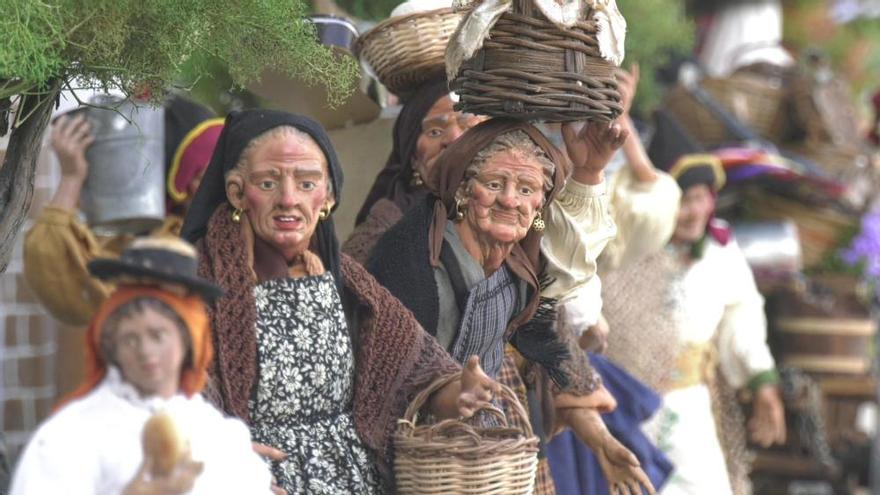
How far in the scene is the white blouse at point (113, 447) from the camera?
2.66 metres

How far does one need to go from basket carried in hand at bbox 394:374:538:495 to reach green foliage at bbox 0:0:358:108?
91cm

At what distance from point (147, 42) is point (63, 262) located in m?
1.78

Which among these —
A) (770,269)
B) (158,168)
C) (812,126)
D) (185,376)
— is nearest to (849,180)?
(812,126)

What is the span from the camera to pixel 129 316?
8.96 ft

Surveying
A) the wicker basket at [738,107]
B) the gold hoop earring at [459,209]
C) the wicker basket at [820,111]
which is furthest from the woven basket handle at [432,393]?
the wicker basket at [820,111]

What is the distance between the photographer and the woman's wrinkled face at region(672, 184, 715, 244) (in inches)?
251

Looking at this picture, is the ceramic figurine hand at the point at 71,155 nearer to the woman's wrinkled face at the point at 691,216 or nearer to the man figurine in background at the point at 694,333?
the man figurine in background at the point at 694,333

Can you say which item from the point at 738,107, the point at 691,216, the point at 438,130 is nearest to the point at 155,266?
the point at 438,130

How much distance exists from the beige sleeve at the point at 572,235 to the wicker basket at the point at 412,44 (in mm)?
667

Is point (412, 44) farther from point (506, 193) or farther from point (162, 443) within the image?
point (162, 443)

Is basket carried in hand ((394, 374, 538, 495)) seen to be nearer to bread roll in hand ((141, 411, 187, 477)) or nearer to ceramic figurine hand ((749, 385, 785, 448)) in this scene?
bread roll in hand ((141, 411, 187, 477))

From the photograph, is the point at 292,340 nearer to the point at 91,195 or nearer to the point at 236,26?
the point at 236,26

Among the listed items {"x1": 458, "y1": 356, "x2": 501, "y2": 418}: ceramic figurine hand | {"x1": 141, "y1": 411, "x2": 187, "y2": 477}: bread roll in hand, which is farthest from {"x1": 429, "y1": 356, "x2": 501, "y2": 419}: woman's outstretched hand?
{"x1": 141, "y1": 411, "x2": 187, "y2": 477}: bread roll in hand

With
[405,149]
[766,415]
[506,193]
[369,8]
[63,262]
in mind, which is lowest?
[766,415]
